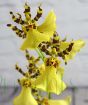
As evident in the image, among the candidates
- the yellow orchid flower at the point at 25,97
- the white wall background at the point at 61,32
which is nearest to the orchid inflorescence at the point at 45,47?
the yellow orchid flower at the point at 25,97

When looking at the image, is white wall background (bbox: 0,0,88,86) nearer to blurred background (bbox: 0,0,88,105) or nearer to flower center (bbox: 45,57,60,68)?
blurred background (bbox: 0,0,88,105)

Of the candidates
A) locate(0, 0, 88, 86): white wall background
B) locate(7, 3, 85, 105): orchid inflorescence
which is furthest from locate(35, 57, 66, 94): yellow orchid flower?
locate(0, 0, 88, 86): white wall background

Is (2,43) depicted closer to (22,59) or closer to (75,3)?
(22,59)

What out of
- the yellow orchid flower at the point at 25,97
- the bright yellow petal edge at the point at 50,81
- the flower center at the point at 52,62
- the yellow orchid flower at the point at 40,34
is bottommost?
the yellow orchid flower at the point at 25,97

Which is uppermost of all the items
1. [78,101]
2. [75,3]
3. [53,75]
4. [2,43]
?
[75,3]

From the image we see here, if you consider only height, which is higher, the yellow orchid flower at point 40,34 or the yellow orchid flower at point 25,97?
the yellow orchid flower at point 40,34

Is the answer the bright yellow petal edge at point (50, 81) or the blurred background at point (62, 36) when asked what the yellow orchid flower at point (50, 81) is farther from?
the blurred background at point (62, 36)

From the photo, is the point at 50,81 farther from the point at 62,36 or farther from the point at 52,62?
the point at 62,36

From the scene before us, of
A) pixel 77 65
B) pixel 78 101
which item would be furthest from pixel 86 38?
pixel 78 101
